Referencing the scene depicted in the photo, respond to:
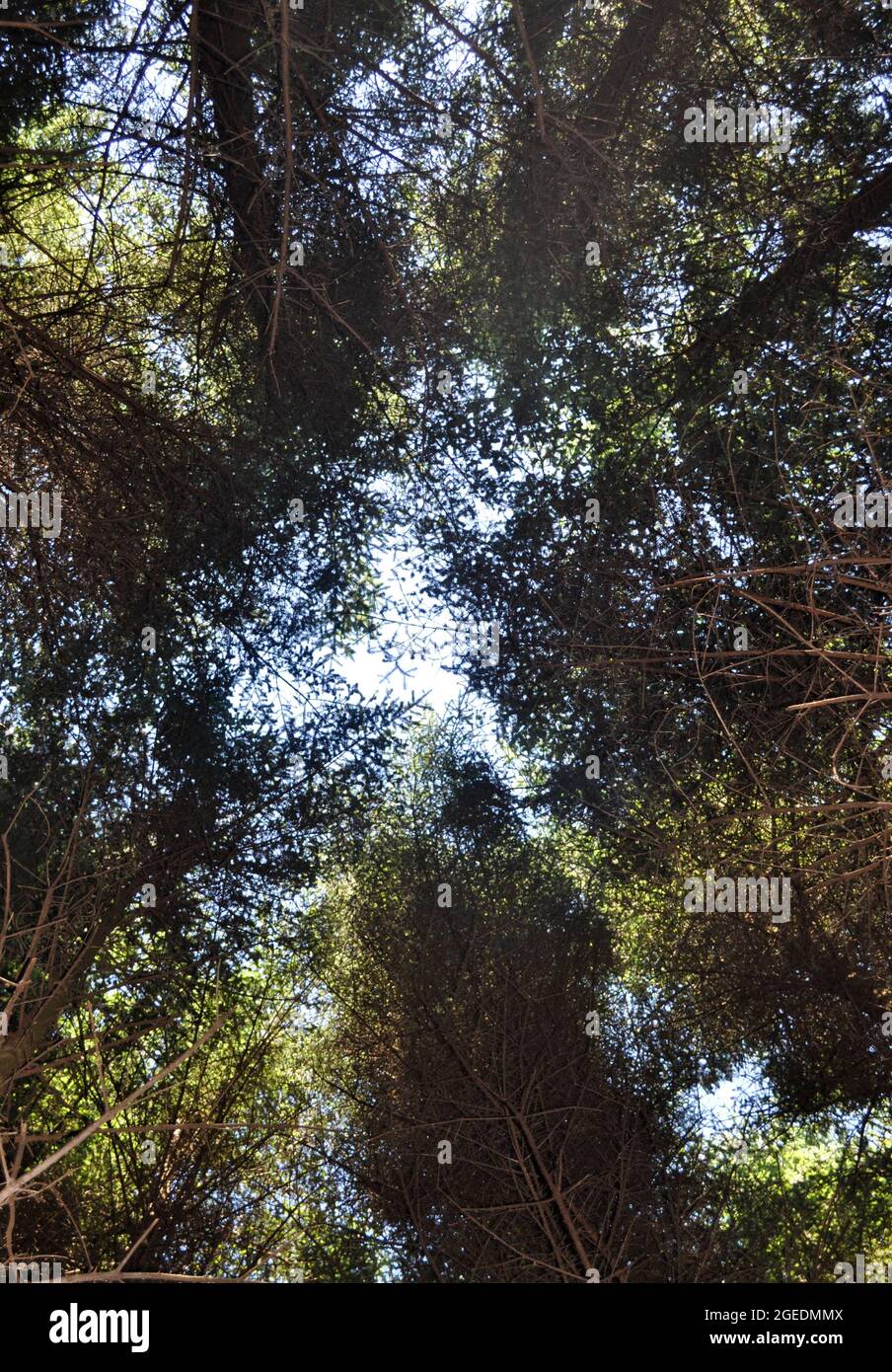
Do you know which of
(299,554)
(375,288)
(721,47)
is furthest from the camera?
(299,554)

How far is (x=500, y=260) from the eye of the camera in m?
7.73

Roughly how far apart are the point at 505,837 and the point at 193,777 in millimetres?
2696

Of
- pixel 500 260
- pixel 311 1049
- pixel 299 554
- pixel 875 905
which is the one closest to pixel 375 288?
pixel 500 260

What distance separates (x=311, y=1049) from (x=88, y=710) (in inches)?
135

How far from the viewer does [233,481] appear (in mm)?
8312

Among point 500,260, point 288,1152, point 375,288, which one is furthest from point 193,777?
point 500,260

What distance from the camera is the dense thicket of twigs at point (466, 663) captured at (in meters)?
6.55

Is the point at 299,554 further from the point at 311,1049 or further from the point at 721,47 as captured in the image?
the point at 721,47

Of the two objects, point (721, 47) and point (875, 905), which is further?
point (721, 47)

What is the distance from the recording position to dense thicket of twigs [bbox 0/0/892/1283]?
21.5 feet

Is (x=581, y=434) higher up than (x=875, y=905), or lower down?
higher up

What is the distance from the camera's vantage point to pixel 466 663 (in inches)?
359

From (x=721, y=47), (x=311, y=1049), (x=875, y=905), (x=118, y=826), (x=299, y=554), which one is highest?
(x=721, y=47)

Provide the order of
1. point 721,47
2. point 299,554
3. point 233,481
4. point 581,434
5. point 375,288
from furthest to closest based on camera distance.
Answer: point 299,554 < point 581,434 < point 233,481 < point 375,288 < point 721,47
